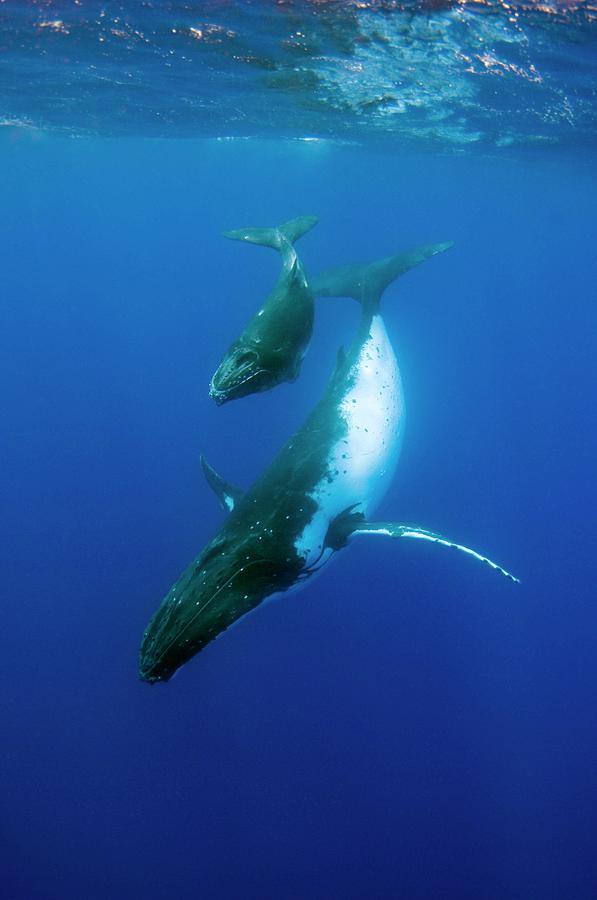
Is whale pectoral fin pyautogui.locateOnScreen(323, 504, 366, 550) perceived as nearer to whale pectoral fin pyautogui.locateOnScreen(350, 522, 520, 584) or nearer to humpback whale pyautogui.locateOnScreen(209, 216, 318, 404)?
whale pectoral fin pyautogui.locateOnScreen(350, 522, 520, 584)

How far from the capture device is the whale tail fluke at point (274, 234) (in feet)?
25.7

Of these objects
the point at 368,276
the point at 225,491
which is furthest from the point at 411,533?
the point at 368,276

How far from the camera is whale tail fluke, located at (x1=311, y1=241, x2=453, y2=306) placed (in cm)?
1018

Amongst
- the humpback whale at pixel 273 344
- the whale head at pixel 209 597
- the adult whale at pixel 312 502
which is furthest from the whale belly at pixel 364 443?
the humpback whale at pixel 273 344

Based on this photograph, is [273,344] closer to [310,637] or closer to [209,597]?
[209,597]

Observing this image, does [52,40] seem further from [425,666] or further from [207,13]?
[425,666]

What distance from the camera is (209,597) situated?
649 cm

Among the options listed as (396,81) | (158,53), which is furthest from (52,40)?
(396,81)

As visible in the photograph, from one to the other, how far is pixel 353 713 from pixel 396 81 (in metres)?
16.4

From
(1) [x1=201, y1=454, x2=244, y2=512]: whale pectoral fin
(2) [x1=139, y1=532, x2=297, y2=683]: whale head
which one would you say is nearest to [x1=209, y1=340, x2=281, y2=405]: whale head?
(2) [x1=139, y1=532, x2=297, y2=683]: whale head

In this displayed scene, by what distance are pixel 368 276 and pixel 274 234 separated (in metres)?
2.79

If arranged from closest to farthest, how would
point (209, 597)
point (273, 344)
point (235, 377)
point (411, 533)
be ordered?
point (235, 377)
point (273, 344)
point (209, 597)
point (411, 533)

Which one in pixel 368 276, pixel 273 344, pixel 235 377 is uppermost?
pixel 273 344

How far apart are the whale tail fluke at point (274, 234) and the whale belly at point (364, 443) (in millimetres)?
2103
